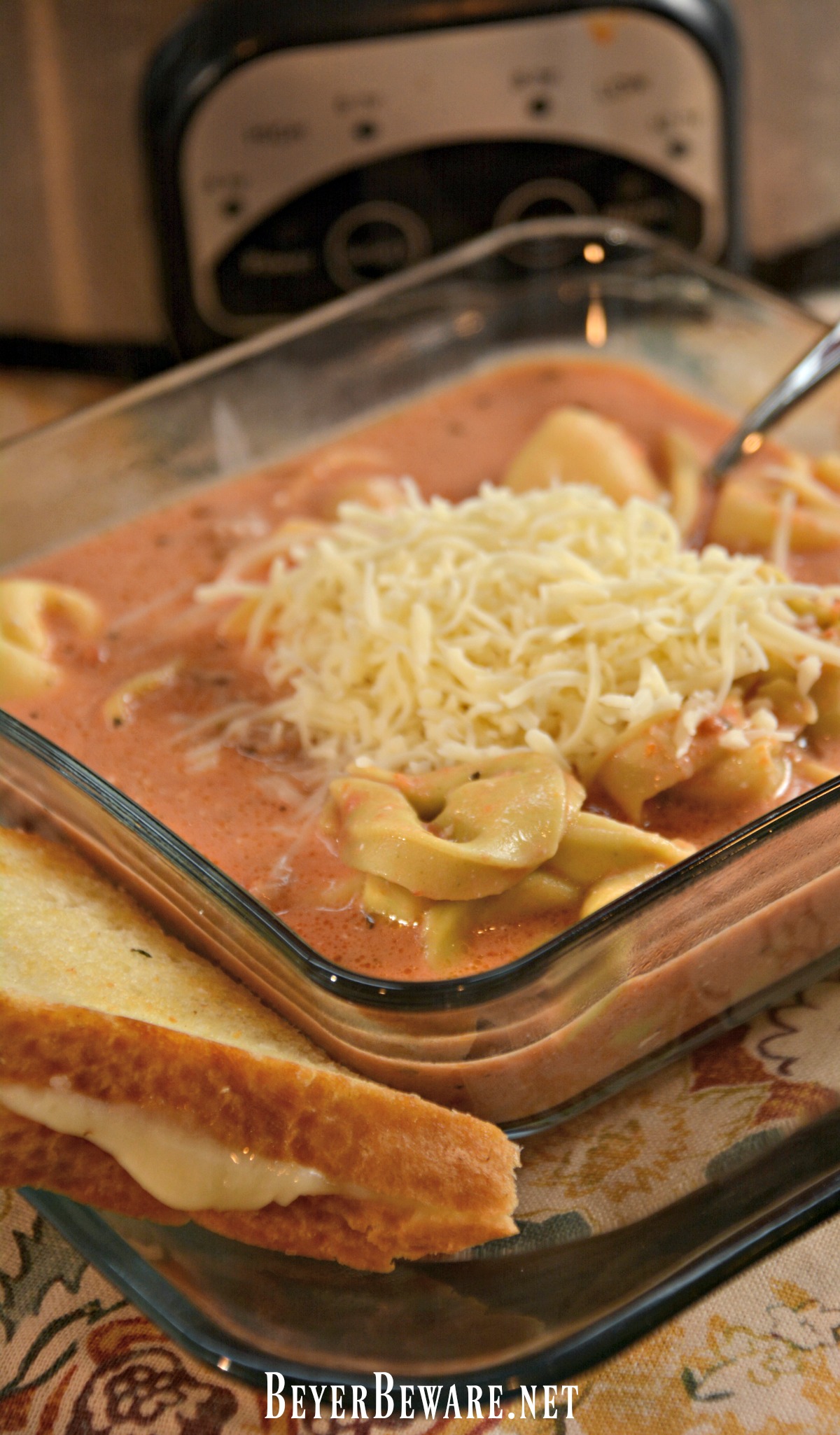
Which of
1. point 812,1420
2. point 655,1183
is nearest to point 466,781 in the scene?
point 655,1183

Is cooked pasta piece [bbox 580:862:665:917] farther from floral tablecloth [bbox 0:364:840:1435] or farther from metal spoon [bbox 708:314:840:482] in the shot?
metal spoon [bbox 708:314:840:482]

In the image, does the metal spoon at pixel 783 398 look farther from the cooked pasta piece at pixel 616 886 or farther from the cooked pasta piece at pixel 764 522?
the cooked pasta piece at pixel 616 886

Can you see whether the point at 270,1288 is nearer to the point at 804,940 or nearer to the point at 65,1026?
the point at 65,1026

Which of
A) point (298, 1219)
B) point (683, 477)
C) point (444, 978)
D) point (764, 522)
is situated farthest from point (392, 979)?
point (683, 477)

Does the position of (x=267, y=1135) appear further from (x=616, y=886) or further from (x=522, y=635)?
(x=522, y=635)

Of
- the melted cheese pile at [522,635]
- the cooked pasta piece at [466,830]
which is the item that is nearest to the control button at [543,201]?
the melted cheese pile at [522,635]

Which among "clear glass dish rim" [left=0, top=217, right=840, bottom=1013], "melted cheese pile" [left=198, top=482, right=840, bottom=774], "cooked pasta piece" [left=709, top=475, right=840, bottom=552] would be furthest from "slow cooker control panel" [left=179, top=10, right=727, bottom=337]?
"clear glass dish rim" [left=0, top=217, right=840, bottom=1013]
